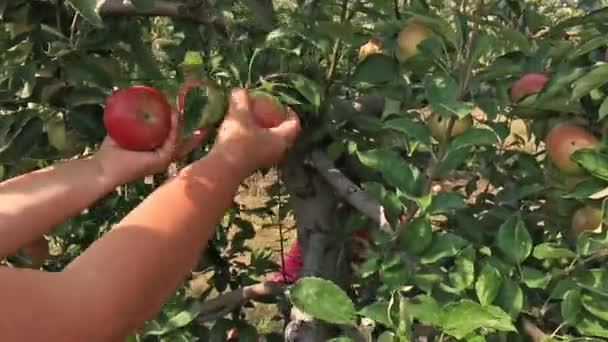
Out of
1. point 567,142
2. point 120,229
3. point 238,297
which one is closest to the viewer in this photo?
point 120,229

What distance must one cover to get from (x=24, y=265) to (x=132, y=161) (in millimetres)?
303

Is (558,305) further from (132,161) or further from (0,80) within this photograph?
(0,80)

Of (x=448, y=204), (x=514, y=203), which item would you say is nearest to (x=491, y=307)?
(x=448, y=204)

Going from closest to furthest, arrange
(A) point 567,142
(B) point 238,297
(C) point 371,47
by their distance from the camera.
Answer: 1. (A) point 567,142
2. (C) point 371,47
3. (B) point 238,297

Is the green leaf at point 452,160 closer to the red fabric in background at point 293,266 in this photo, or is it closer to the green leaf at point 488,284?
the green leaf at point 488,284

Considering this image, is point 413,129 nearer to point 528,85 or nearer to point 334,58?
point 528,85

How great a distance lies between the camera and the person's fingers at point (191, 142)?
1.16 metres

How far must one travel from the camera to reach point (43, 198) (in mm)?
1046

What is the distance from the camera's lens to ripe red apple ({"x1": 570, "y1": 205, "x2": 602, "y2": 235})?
1065 mm

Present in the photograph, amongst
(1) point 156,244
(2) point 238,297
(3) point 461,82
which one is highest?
(3) point 461,82

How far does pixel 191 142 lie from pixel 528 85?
0.45 m


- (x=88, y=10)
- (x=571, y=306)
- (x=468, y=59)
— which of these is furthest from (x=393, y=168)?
(x=88, y=10)

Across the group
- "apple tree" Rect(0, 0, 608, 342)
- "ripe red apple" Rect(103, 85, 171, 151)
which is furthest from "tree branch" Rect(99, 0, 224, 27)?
"ripe red apple" Rect(103, 85, 171, 151)

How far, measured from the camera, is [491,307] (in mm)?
964
